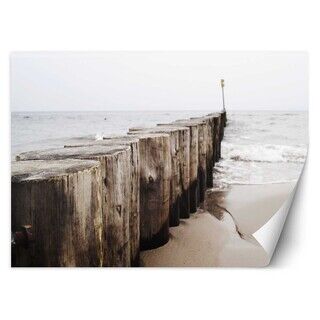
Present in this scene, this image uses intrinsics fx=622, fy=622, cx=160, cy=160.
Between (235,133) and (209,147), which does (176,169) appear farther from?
(235,133)

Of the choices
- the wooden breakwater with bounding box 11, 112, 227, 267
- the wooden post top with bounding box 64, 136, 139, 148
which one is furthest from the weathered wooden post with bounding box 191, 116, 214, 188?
the wooden post top with bounding box 64, 136, 139, 148

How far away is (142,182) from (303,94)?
2.41 feet

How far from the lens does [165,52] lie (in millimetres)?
2461

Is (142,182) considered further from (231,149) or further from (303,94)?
(303,94)

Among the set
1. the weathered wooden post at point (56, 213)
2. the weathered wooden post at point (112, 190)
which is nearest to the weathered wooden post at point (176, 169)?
the weathered wooden post at point (112, 190)

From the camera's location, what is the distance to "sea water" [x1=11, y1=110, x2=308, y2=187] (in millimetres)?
2457

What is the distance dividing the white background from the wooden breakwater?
0.10 metres

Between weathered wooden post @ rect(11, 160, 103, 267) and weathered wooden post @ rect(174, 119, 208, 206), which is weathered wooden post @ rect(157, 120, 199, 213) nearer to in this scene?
weathered wooden post @ rect(174, 119, 208, 206)

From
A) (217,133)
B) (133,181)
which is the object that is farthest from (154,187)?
(217,133)

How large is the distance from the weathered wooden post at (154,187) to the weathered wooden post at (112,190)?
0.32ft

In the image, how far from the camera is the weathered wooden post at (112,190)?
2324mm

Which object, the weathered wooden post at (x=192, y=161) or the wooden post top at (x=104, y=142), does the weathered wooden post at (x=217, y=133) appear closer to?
the weathered wooden post at (x=192, y=161)
